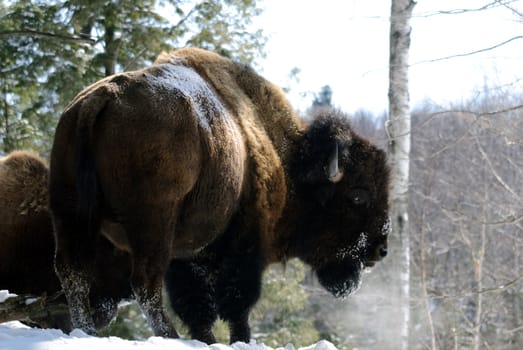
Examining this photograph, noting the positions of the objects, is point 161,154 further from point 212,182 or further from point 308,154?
point 308,154

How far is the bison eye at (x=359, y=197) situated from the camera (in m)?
5.70

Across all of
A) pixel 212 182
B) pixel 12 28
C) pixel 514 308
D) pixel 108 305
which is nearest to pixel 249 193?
pixel 212 182

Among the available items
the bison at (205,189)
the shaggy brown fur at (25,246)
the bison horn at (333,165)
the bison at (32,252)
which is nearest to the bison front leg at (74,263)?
the bison at (205,189)

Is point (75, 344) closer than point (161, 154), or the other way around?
point (75, 344)

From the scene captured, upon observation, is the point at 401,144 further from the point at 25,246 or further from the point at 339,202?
the point at 25,246

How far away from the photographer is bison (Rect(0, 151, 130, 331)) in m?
5.39

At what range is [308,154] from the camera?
5.51 metres

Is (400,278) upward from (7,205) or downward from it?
downward

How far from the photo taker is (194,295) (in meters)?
4.82

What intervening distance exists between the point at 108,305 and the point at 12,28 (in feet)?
18.5

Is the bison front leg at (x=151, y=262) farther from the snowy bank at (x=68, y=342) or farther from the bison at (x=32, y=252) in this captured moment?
the bison at (x=32, y=252)

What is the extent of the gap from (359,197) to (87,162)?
2641 mm

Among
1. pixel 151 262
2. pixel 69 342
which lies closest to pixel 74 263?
pixel 151 262

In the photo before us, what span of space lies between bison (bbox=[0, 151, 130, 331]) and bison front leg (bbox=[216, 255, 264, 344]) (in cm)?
94
